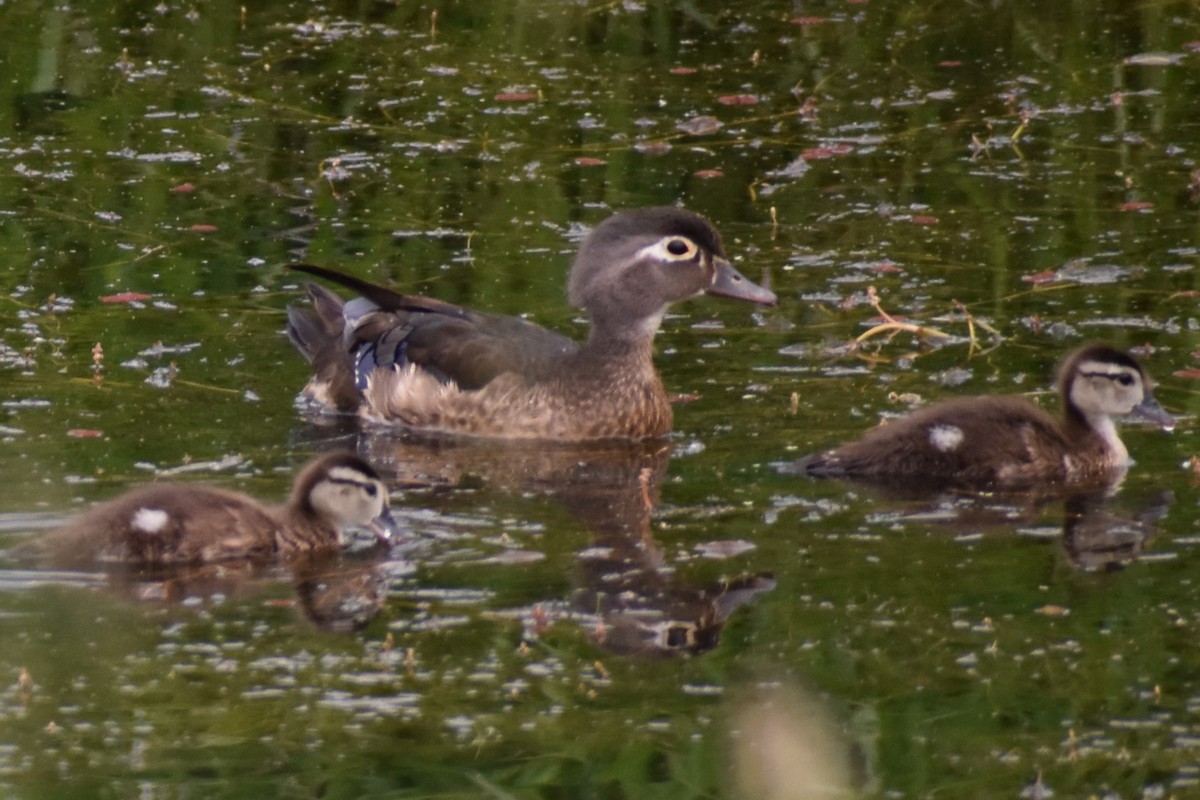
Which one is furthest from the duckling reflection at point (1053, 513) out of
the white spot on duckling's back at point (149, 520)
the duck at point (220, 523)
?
the white spot on duckling's back at point (149, 520)

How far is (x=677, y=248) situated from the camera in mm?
8773

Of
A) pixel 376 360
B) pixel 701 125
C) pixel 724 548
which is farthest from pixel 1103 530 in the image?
pixel 701 125

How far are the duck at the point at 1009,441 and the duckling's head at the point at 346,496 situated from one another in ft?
4.63

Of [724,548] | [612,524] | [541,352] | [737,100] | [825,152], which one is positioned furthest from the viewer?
[737,100]

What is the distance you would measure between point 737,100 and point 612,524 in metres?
5.79

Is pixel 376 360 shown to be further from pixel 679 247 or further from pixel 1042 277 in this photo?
pixel 1042 277

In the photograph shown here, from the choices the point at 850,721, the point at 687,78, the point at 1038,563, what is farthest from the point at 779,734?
the point at 687,78

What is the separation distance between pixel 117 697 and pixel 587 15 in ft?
29.7

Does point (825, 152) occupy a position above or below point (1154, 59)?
below

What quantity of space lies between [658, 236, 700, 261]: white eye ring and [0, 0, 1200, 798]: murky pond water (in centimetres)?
47

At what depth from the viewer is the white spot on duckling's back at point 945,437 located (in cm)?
748

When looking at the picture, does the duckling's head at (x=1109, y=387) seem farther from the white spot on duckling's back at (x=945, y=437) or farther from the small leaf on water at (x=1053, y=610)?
the small leaf on water at (x=1053, y=610)

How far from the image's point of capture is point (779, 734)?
5316 millimetres

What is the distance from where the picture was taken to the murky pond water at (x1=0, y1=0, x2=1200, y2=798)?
18.0 feet
